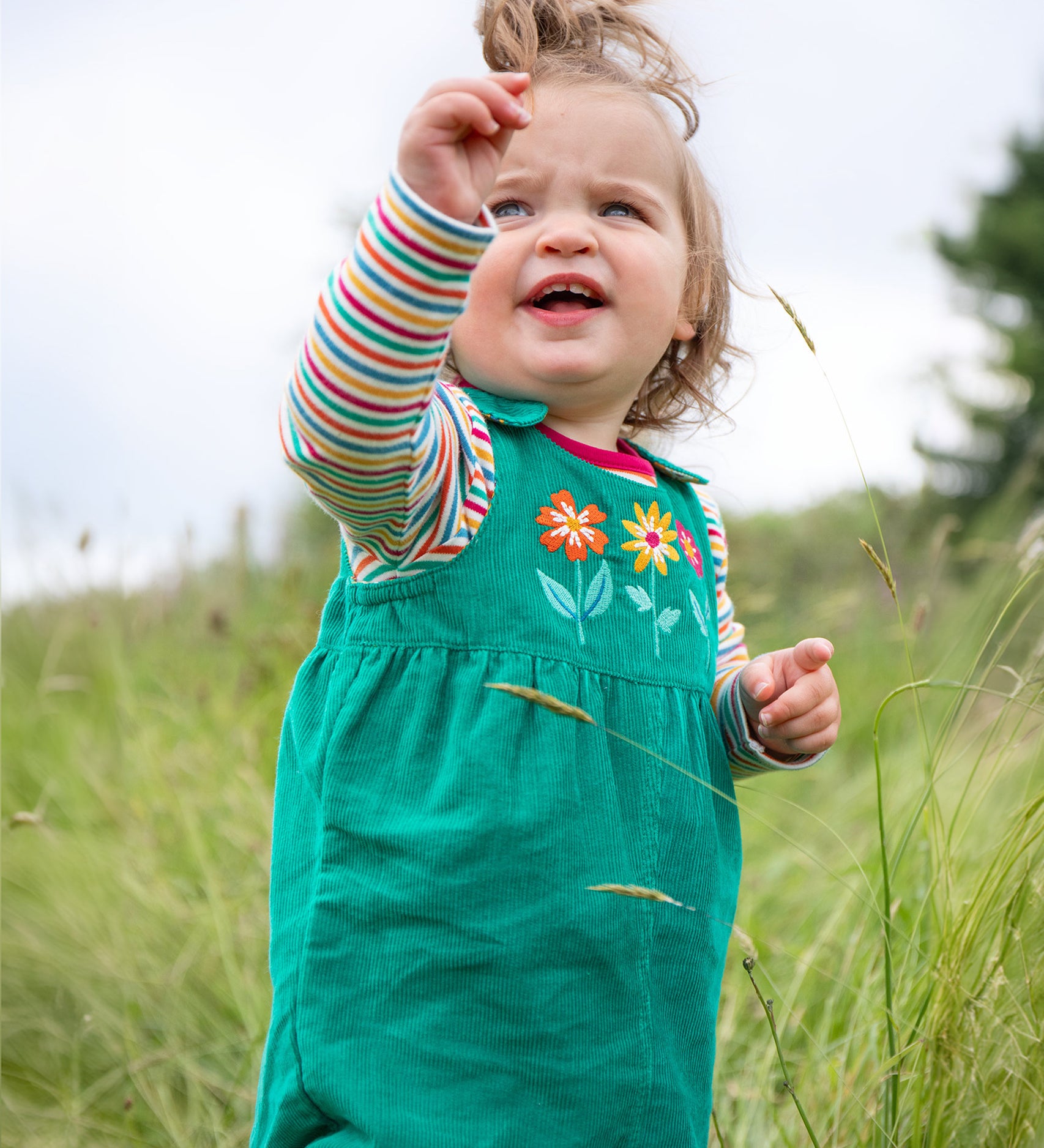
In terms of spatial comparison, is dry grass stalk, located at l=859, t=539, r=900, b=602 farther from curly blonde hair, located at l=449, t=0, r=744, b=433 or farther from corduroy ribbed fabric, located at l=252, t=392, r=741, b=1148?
curly blonde hair, located at l=449, t=0, r=744, b=433

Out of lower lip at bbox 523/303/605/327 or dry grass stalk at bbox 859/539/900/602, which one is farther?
lower lip at bbox 523/303/605/327

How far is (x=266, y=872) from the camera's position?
2598 millimetres

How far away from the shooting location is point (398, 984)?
119cm

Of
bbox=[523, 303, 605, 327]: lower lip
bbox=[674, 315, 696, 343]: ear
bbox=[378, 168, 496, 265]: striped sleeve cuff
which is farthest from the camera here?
bbox=[674, 315, 696, 343]: ear

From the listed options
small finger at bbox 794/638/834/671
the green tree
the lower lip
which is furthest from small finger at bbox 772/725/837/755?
the green tree

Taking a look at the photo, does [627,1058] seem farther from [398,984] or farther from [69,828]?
[69,828]

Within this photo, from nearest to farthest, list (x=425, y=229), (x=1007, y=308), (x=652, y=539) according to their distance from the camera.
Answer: (x=425, y=229) → (x=652, y=539) → (x=1007, y=308)

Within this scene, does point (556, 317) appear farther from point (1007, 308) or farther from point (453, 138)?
point (1007, 308)

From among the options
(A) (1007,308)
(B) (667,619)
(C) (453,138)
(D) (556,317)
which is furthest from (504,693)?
(A) (1007,308)

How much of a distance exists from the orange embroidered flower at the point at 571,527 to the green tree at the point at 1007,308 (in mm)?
11526

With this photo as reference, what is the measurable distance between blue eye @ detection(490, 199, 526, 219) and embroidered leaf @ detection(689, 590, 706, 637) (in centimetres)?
53

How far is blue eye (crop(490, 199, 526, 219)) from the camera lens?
1.37 m

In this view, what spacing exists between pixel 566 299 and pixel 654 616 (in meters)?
0.42

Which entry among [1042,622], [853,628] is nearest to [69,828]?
[853,628]
